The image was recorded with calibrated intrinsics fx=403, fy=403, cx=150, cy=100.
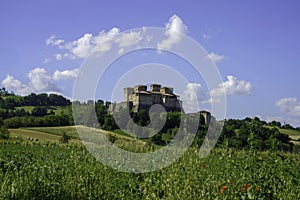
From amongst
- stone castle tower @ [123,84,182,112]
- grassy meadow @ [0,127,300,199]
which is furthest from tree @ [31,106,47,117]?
grassy meadow @ [0,127,300,199]

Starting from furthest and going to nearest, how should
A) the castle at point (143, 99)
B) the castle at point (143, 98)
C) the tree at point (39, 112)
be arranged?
the tree at point (39, 112), the castle at point (143, 98), the castle at point (143, 99)

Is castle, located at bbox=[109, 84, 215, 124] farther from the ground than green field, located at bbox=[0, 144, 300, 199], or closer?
farther from the ground

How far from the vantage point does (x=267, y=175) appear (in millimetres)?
6742

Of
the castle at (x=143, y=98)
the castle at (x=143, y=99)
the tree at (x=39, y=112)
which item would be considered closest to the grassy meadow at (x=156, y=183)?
the castle at (x=143, y=99)

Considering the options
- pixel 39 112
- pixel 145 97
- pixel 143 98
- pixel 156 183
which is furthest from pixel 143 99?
pixel 39 112

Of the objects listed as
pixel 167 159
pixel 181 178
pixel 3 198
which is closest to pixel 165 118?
pixel 167 159

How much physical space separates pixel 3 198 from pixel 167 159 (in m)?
4.40

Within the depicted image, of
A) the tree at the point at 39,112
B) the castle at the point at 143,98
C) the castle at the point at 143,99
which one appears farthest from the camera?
the tree at the point at 39,112

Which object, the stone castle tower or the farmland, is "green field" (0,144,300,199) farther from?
the stone castle tower

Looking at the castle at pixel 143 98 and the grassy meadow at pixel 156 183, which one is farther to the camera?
the castle at pixel 143 98

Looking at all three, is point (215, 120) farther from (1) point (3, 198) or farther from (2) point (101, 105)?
(1) point (3, 198)

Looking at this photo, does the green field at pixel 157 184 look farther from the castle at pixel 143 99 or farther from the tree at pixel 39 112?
the tree at pixel 39 112

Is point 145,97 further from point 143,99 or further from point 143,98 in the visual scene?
point 143,99

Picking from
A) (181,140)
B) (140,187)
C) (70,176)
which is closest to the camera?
(140,187)
